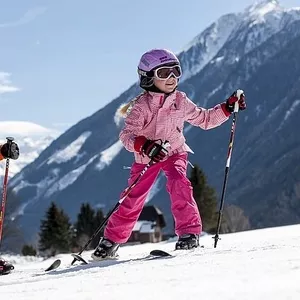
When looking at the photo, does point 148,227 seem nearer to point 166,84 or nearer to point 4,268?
point 4,268

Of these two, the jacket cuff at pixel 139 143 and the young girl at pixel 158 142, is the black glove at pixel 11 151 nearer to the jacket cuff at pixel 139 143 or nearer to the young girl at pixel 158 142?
the young girl at pixel 158 142

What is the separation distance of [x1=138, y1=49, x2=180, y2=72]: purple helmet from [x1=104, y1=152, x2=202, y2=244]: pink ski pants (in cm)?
101

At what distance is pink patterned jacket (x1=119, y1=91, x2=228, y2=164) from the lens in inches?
260

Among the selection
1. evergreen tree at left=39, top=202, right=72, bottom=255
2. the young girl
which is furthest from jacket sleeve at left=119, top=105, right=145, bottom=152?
evergreen tree at left=39, top=202, right=72, bottom=255

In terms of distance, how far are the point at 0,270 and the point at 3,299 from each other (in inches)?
119

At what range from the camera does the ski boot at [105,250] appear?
6.62 m

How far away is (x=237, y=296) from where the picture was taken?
309 centimetres

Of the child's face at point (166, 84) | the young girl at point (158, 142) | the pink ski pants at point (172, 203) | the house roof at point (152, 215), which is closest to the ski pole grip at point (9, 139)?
the young girl at point (158, 142)

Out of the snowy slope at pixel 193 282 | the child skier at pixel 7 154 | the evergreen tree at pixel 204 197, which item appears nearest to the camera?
the snowy slope at pixel 193 282

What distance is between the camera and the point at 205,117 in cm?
710

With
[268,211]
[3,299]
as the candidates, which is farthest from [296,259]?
[268,211]

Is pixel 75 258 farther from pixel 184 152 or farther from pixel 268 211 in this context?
pixel 268 211

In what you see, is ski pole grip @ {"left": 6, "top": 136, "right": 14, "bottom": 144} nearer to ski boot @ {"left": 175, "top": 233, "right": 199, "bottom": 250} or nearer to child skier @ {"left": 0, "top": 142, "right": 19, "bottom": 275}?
child skier @ {"left": 0, "top": 142, "right": 19, "bottom": 275}

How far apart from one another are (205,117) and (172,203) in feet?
3.65
